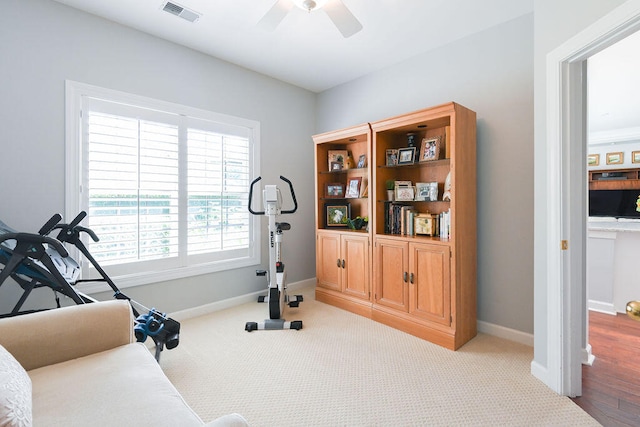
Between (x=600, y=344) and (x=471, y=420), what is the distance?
6.12 feet

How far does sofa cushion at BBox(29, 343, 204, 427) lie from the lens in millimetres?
1033

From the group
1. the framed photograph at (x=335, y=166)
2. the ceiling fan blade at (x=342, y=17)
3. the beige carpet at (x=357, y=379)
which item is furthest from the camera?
the framed photograph at (x=335, y=166)

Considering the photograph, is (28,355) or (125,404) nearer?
(125,404)

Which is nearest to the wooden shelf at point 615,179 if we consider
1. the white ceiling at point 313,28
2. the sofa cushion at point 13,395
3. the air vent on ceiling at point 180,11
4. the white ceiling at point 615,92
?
the white ceiling at point 615,92

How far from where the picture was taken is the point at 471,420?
1.70 m

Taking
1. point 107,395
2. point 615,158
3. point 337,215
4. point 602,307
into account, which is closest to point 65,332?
point 107,395

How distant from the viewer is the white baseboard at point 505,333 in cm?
262

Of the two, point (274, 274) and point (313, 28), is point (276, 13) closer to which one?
point (313, 28)

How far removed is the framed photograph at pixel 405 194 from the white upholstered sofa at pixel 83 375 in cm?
255

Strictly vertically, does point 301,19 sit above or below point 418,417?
above

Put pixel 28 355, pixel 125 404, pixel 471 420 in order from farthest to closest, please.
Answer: pixel 471 420, pixel 28 355, pixel 125 404

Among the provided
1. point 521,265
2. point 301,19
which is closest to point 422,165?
point 521,265

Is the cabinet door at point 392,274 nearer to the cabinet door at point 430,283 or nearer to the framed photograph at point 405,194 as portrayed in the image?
the cabinet door at point 430,283

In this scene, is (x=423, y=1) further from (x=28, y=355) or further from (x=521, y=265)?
(x=28, y=355)
